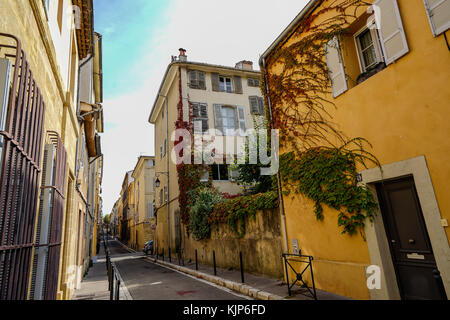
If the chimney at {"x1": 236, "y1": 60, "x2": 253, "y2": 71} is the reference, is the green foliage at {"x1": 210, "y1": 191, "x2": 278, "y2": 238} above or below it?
below

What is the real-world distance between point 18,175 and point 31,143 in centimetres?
45

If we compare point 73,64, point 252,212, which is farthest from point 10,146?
point 252,212

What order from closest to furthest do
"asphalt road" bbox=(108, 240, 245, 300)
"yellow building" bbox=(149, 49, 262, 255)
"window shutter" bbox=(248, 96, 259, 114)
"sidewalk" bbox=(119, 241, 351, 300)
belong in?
"sidewalk" bbox=(119, 241, 351, 300) → "asphalt road" bbox=(108, 240, 245, 300) → "yellow building" bbox=(149, 49, 262, 255) → "window shutter" bbox=(248, 96, 259, 114)

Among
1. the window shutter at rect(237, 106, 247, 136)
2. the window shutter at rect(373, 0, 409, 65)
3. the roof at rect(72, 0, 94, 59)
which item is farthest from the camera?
the window shutter at rect(237, 106, 247, 136)

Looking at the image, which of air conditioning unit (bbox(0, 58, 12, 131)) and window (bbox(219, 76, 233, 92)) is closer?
air conditioning unit (bbox(0, 58, 12, 131))

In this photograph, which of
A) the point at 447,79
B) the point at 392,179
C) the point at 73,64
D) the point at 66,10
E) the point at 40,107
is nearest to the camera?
the point at 40,107

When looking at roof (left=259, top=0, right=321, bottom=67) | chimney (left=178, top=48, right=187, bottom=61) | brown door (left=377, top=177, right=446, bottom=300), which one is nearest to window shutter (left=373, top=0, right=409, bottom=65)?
roof (left=259, top=0, right=321, bottom=67)

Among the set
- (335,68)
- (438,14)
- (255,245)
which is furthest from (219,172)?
(438,14)

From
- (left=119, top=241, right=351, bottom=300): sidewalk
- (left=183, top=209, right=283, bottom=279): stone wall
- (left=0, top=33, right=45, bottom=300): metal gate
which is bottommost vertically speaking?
(left=119, top=241, right=351, bottom=300): sidewalk

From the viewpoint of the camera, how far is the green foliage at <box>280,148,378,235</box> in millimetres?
5724

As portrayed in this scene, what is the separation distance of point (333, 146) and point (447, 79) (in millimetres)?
2511

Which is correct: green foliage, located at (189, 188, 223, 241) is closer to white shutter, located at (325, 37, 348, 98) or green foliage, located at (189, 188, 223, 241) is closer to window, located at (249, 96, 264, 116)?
window, located at (249, 96, 264, 116)

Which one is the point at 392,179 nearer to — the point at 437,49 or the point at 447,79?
the point at 447,79

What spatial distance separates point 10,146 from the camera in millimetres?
2275
